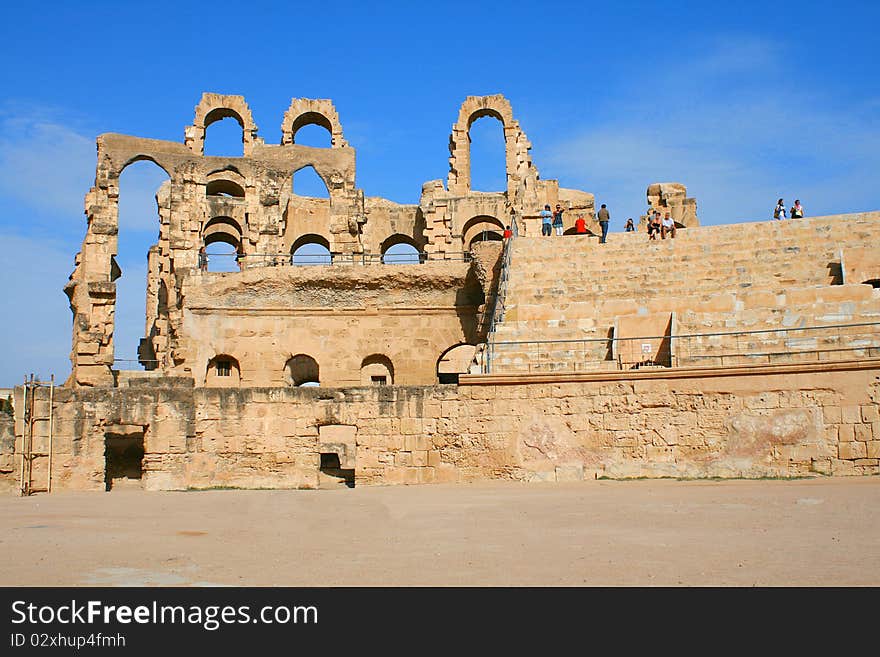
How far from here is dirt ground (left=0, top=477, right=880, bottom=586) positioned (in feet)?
24.5

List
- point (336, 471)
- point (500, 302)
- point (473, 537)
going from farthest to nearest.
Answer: point (336, 471)
point (500, 302)
point (473, 537)

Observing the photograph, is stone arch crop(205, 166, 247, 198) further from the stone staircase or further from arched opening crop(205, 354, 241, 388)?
the stone staircase

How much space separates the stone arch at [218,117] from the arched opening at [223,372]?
37.1 ft

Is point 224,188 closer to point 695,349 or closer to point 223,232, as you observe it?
point 223,232

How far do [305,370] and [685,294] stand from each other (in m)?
11.8

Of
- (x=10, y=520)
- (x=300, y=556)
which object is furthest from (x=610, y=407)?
(x=10, y=520)

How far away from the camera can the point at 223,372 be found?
24.3 metres

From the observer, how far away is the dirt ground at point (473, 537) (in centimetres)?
747

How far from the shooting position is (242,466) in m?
16.5

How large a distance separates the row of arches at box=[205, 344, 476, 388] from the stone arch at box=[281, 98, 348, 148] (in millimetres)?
8693

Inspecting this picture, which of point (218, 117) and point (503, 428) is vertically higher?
point (218, 117)

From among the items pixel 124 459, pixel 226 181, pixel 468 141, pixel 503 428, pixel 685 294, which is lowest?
pixel 124 459

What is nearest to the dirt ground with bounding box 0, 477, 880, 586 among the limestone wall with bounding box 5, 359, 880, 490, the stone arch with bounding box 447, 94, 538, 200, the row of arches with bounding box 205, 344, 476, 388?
the limestone wall with bounding box 5, 359, 880, 490

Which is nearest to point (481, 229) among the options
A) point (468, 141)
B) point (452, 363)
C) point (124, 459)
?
point (468, 141)
